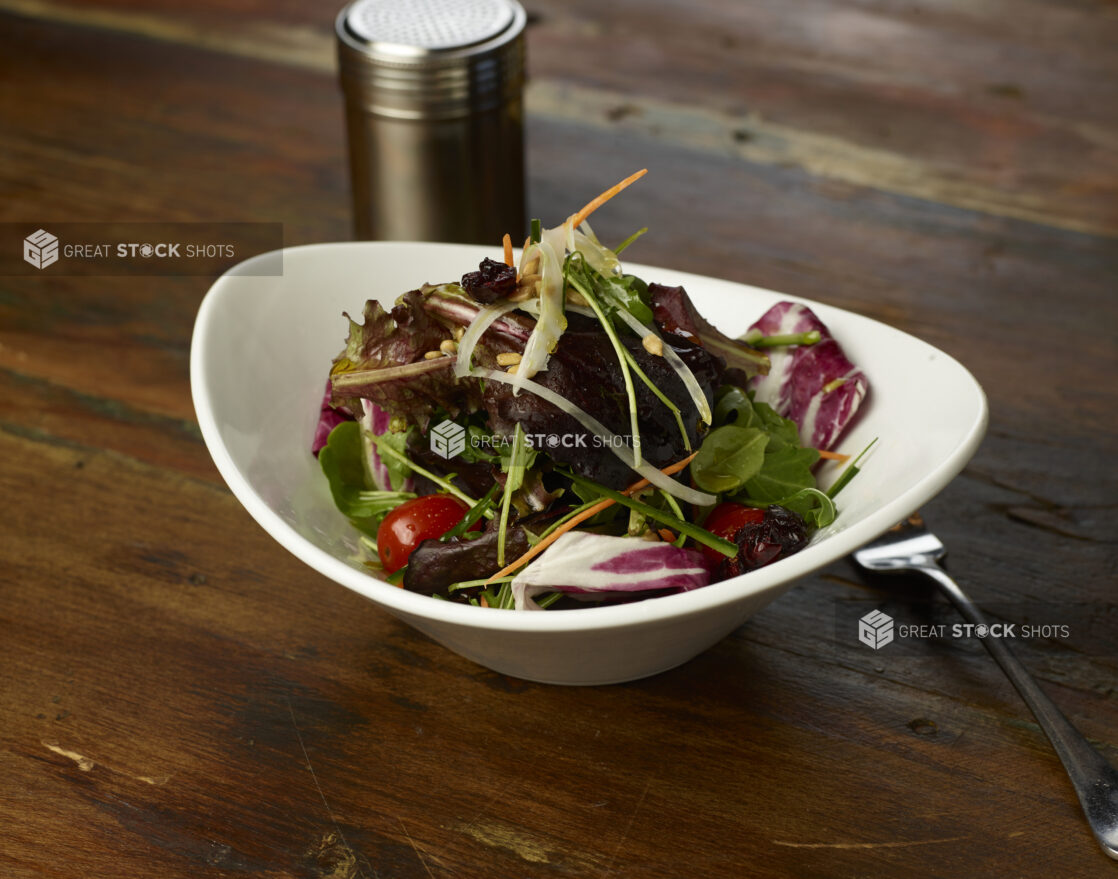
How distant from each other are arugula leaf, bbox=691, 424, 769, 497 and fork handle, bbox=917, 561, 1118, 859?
1.00ft

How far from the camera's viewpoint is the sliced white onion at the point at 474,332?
3.43ft

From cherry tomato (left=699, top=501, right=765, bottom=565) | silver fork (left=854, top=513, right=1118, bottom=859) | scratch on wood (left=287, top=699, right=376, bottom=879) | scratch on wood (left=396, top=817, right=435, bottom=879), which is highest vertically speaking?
cherry tomato (left=699, top=501, right=765, bottom=565)

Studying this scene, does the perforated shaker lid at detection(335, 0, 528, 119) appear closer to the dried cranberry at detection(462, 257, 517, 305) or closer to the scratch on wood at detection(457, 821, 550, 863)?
the dried cranberry at detection(462, 257, 517, 305)

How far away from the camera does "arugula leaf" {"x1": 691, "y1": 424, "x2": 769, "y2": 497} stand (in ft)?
3.56

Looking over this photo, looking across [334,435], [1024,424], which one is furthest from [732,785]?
[1024,424]

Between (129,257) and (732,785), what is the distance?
134 centimetres

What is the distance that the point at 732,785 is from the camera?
102 centimetres

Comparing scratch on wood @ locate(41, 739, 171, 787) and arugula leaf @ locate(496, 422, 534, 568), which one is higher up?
arugula leaf @ locate(496, 422, 534, 568)

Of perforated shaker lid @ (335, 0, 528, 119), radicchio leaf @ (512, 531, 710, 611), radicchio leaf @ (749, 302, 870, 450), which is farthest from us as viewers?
perforated shaker lid @ (335, 0, 528, 119)

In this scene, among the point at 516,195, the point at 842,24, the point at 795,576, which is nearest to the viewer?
the point at 795,576

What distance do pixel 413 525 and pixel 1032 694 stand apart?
23.9 inches

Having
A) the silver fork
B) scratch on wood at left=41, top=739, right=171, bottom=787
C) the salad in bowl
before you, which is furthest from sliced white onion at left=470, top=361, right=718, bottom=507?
scratch on wood at left=41, top=739, right=171, bottom=787

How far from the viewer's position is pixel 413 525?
1.10 meters

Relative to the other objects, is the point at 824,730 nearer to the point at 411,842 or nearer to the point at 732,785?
the point at 732,785
